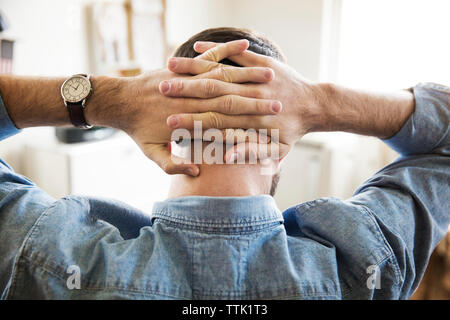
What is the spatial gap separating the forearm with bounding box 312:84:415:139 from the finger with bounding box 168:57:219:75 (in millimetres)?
276

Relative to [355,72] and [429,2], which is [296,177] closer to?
[355,72]

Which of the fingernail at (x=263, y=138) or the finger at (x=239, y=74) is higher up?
the finger at (x=239, y=74)

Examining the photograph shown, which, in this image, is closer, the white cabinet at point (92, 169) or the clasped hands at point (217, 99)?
the clasped hands at point (217, 99)

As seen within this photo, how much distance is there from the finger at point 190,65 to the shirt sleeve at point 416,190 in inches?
17.1

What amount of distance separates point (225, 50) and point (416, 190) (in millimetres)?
527

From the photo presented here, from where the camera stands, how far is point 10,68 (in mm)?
2141

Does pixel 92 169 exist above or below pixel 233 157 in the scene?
below

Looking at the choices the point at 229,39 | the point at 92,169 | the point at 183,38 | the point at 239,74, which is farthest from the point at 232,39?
the point at 183,38

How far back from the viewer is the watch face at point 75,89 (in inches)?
33.6

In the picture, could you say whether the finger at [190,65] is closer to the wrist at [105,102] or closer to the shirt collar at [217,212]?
the wrist at [105,102]

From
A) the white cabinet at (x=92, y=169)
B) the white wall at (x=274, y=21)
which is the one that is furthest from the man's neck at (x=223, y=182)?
the white wall at (x=274, y=21)

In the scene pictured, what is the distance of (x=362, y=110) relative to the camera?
939 mm

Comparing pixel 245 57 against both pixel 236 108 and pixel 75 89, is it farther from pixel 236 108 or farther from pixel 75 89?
pixel 75 89

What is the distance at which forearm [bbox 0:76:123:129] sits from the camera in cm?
86
